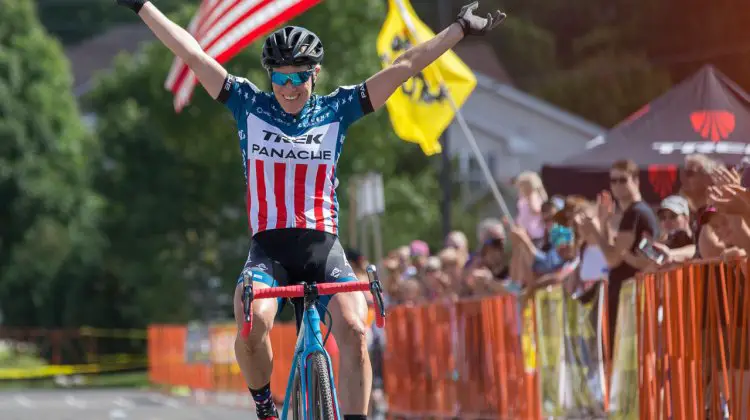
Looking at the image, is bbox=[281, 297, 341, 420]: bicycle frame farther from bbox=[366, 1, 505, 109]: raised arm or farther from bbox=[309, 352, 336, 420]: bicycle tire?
bbox=[366, 1, 505, 109]: raised arm

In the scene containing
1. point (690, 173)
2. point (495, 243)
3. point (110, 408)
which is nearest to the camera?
point (690, 173)

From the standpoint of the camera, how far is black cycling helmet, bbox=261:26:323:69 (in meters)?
8.22

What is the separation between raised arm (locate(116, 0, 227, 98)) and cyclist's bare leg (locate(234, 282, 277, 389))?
109 cm

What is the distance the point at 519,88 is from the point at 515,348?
62305 mm

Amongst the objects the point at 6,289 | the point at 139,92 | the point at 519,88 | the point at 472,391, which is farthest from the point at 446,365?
the point at 519,88

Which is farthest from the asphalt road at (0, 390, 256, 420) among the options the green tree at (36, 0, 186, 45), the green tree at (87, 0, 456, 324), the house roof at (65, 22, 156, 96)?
the green tree at (36, 0, 186, 45)

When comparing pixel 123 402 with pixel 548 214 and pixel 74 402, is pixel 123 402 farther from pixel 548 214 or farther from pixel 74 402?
pixel 548 214

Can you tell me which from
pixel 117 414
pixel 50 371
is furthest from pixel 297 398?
pixel 50 371

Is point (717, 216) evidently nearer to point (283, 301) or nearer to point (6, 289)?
point (283, 301)

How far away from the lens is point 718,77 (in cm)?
1520

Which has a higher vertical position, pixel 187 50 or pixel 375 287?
pixel 187 50

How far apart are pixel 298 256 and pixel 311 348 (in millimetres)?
580

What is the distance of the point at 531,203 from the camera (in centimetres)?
1491

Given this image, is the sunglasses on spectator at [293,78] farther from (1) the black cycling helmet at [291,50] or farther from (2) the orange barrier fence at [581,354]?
(2) the orange barrier fence at [581,354]
